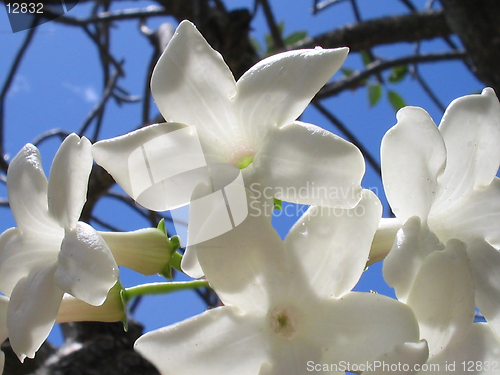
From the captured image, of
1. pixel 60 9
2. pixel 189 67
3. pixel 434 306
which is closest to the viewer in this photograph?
pixel 434 306

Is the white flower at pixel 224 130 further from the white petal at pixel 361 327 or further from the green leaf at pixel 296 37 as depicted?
the green leaf at pixel 296 37

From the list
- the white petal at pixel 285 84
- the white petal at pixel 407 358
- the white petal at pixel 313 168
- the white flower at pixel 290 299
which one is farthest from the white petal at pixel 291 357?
the white petal at pixel 285 84

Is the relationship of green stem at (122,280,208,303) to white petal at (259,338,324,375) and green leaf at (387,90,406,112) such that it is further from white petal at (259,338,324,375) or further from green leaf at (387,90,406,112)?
green leaf at (387,90,406,112)

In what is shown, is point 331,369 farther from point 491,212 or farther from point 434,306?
point 491,212

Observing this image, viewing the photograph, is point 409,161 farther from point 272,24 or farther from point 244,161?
point 272,24

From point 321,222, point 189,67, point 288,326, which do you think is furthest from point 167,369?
point 189,67

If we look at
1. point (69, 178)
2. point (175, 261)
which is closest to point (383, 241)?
point (175, 261)
